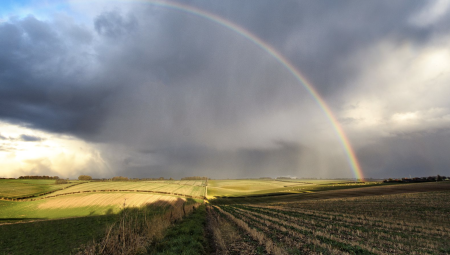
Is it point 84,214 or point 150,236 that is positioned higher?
point 150,236

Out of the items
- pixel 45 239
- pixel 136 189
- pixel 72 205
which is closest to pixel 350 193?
pixel 45 239

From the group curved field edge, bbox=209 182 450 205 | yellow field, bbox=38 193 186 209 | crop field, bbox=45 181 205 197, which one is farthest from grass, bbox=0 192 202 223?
curved field edge, bbox=209 182 450 205

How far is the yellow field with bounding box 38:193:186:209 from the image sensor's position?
287 feet

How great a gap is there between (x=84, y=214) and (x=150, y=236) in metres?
80.5

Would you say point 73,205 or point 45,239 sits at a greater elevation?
Answer: point 45,239

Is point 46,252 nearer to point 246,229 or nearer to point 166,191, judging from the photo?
point 246,229

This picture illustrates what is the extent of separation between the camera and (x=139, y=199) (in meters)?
92.4

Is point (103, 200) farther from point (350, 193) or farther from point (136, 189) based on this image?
point (350, 193)

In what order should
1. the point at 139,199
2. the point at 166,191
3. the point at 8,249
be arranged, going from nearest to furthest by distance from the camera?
the point at 8,249
the point at 139,199
the point at 166,191

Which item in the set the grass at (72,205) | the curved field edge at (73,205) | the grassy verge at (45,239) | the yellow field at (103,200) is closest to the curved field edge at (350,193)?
the yellow field at (103,200)

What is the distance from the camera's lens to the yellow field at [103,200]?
87438 mm

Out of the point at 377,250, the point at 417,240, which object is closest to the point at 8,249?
the point at 377,250

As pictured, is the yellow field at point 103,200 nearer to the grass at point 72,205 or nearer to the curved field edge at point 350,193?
the grass at point 72,205

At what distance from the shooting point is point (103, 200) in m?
92.9
